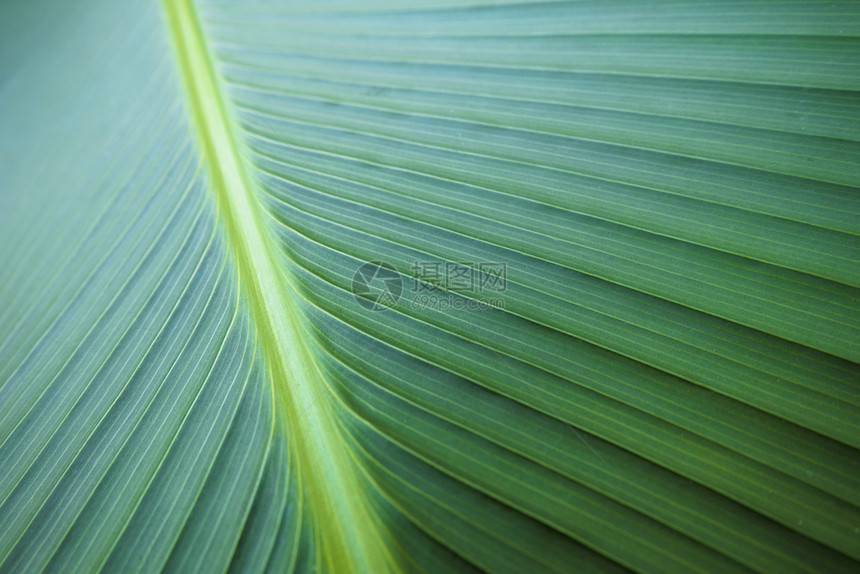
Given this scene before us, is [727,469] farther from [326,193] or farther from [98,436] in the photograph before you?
[98,436]

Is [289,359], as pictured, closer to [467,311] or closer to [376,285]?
[376,285]

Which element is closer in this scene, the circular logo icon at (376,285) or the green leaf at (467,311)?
the green leaf at (467,311)

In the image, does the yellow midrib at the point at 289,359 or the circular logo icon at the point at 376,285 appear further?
the circular logo icon at the point at 376,285

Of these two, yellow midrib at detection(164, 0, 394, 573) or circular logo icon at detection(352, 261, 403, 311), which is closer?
yellow midrib at detection(164, 0, 394, 573)

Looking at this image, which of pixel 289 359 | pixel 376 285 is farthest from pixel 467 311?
pixel 289 359

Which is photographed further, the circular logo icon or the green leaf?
the circular logo icon
